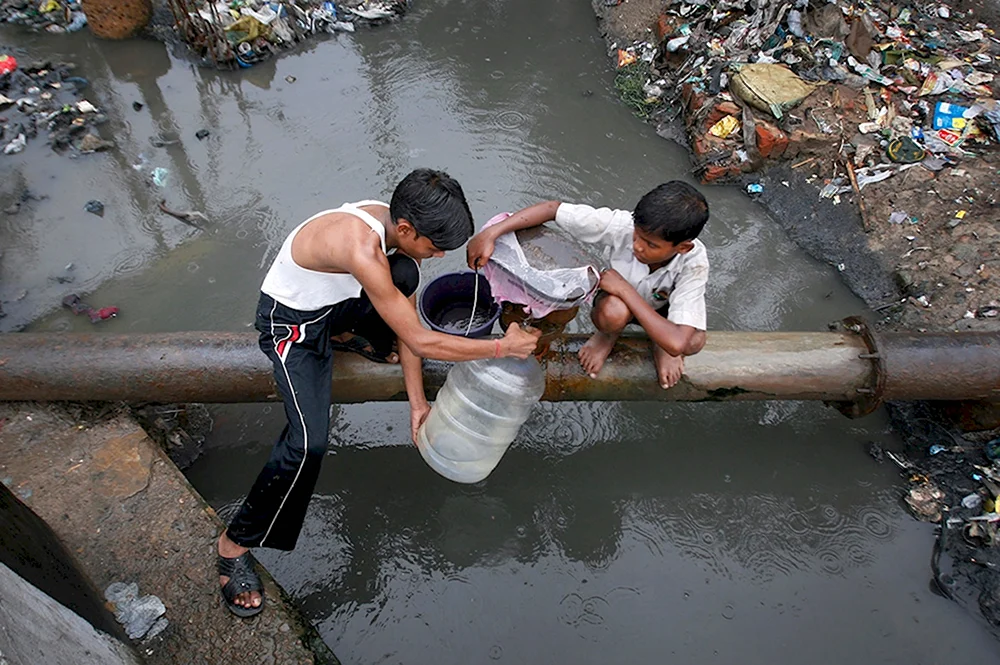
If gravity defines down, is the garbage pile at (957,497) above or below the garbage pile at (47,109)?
below

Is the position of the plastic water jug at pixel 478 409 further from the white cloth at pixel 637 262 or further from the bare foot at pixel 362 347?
the white cloth at pixel 637 262

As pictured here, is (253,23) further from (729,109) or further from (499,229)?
(499,229)

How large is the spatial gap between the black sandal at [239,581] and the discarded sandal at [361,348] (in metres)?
0.93

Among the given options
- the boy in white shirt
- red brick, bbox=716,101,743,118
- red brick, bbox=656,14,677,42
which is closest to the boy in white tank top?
the boy in white shirt

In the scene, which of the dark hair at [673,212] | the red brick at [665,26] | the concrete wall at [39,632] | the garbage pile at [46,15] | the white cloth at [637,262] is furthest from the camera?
the garbage pile at [46,15]

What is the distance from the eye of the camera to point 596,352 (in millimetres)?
2793

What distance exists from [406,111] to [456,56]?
1078 millimetres

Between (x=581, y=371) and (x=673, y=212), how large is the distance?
0.86m

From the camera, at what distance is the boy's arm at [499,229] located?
227 centimetres

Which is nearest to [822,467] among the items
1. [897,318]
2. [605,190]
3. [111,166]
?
[897,318]

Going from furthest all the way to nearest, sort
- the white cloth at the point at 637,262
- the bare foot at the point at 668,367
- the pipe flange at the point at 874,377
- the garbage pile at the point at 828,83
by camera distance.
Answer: the garbage pile at the point at 828,83 < the pipe flange at the point at 874,377 < the bare foot at the point at 668,367 < the white cloth at the point at 637,262

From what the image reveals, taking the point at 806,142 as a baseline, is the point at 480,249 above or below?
above

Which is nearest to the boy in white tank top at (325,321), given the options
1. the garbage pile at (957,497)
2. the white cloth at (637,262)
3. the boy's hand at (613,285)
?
the boy's hand at (613,285)

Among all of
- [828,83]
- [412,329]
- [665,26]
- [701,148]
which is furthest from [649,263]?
[665,26]
